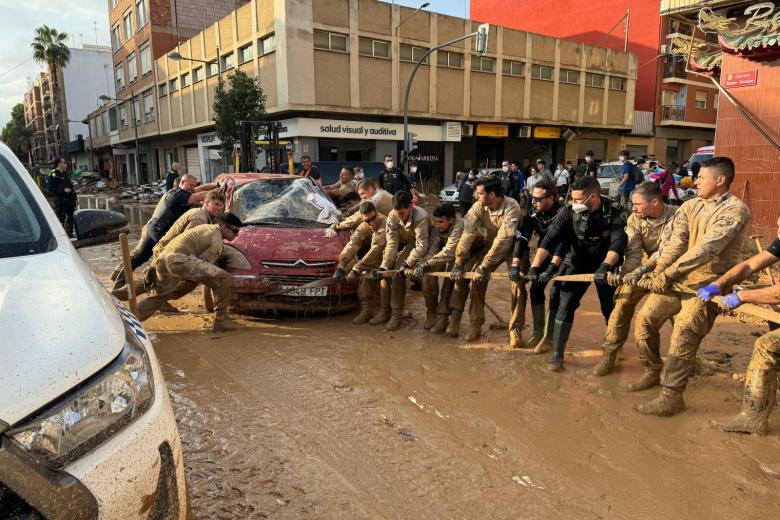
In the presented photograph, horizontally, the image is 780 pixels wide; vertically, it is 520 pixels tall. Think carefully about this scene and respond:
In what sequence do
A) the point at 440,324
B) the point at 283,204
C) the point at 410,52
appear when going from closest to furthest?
the point at 440,324, the point at 283,204, the point at 410,52

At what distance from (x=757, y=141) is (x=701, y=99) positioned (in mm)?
31670

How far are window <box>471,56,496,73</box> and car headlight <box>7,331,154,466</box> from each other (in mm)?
30264

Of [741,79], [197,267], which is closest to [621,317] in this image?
[197,267]

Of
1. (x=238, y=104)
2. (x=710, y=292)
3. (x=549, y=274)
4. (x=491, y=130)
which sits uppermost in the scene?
(x=238, y=104)

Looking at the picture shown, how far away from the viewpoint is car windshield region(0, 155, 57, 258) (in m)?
2.30

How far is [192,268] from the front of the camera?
5.80 metres

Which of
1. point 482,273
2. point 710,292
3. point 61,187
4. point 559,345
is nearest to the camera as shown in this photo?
point 710,292

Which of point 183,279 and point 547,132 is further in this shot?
point 547,132

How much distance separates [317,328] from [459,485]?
131 inches

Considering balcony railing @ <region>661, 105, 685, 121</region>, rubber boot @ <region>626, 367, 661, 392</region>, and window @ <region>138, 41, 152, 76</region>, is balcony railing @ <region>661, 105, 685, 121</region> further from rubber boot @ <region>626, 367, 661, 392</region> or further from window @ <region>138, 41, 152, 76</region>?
rubber boot @ <region>626, 367, 661, 392</region>

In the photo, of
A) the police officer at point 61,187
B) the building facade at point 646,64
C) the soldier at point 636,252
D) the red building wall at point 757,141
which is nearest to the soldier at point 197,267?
the soldier at point 636,252

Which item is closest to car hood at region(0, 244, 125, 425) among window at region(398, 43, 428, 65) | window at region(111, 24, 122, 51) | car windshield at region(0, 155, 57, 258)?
car windshield at region(0, 155, 57, 258)

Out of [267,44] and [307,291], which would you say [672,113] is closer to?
[267,44]

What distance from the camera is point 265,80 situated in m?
25.9
